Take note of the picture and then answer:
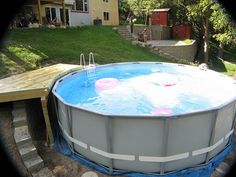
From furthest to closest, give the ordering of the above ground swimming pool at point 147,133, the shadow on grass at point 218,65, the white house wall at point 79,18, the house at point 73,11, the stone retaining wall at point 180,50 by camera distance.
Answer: the white house wall at point 79,18, the house at point 73,11, the shadow on grass at point 218,65, the stone retaining wall at point 180,50, the above ground swimming pool at point 147,133

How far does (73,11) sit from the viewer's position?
2194cm

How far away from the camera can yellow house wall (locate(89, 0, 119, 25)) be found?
23772 mm

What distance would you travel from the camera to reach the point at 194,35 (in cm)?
2436

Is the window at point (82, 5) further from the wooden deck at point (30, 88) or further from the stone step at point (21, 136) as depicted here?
the stone step at point (21, 136)

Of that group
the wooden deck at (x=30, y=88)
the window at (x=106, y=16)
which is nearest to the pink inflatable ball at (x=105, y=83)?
the wooden deck at (x=30, y=88)

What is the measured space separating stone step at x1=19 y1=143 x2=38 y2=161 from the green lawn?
3976 millimetres

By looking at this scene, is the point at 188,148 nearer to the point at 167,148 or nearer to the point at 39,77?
the point at 167,148

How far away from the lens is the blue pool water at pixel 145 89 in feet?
20.4

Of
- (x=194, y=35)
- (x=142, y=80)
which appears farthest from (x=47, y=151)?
(x=194, y=35)

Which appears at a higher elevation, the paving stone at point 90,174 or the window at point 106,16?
the window at point 106,16

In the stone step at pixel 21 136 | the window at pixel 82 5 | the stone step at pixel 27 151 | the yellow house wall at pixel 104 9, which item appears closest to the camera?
the stone step at pixel 27 151

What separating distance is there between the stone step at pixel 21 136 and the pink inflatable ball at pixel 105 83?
10.1 feet

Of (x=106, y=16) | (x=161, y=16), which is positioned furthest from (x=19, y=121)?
(x=161, y=16)

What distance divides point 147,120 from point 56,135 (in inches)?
102
